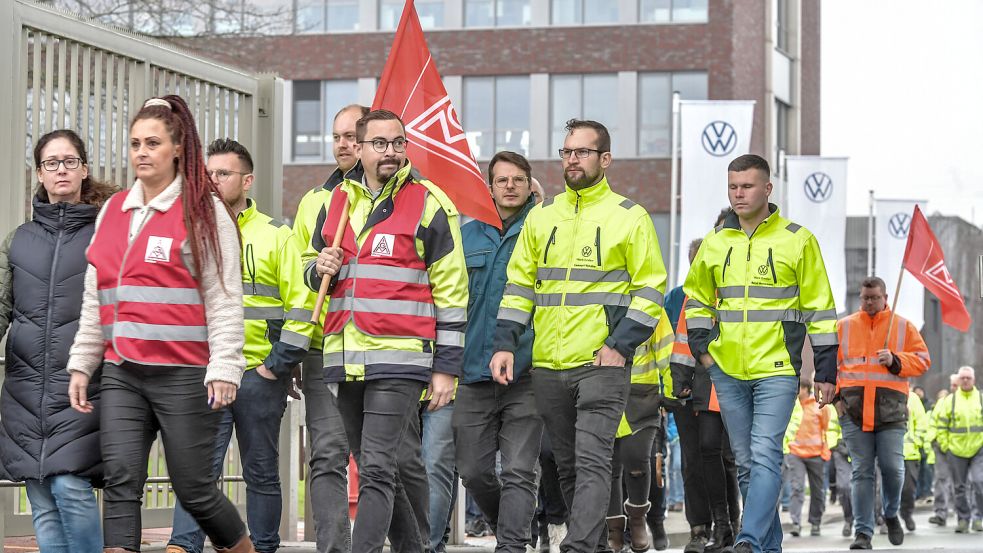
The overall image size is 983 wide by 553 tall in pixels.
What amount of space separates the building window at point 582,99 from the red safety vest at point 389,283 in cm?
3519

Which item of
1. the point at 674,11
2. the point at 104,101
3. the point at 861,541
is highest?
the point at 674,11

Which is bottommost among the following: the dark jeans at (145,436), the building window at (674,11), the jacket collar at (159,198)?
the dark jeans at (145,436)

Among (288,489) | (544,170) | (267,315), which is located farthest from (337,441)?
(544,170)

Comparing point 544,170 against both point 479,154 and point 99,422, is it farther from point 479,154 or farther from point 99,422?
point 99,422

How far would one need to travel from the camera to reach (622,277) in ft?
29.3

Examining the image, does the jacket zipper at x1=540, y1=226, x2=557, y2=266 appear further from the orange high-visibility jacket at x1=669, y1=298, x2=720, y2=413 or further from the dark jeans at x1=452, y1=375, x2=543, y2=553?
the orange high-visibility jacket at x1=669, y1=298, x2=720, y2=413

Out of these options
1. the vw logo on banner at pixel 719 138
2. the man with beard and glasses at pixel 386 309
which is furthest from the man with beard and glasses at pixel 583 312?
the vw logo on banner at pixel 719 138

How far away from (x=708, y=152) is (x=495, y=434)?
18663 mm

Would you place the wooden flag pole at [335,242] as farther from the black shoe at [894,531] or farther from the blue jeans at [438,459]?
the black shoe at [894,531]

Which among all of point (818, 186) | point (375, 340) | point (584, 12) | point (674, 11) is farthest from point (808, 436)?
point (584, 12)

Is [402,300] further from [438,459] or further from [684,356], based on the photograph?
[684,356]

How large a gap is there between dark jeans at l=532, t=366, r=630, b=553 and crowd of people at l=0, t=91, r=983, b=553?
0.01 metres

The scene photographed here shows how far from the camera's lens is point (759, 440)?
388 inches

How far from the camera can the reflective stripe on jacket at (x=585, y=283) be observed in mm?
8836
